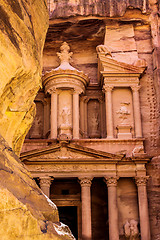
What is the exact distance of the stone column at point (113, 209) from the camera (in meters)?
15.1

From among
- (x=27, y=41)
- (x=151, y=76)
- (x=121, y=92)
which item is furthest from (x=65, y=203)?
(x=27, y=41)

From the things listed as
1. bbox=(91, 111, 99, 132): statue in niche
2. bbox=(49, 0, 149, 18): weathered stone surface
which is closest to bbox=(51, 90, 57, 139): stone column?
bbox=(91, 111, 99, 132): statue in niche

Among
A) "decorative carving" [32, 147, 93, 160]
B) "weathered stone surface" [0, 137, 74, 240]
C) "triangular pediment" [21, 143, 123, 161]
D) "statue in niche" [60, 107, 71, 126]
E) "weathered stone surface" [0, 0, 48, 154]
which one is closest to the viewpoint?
"weathered stone surface" [0, 137, 74, 240]

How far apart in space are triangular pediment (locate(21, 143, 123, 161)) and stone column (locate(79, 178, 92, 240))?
1231mm

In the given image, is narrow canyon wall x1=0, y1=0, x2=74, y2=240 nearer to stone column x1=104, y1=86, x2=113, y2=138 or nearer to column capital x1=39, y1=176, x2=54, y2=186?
column capital x1=39, y1=176, x2=54, y2=186

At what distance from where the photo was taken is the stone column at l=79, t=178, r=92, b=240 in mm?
15000

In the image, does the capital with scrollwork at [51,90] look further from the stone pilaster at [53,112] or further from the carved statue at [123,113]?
the carved statue at [123,113]

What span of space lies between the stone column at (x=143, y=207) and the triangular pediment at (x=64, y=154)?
1671 mm

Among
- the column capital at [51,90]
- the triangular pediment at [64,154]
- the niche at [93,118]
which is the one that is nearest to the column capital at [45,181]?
the triangular pediment at [64,154]

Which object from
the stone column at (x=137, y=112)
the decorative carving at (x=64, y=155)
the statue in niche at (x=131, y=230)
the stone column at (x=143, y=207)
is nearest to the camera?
the stone column at (x=143, y=207)

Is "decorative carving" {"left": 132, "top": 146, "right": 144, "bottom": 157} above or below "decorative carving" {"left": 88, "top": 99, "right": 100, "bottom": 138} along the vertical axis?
below

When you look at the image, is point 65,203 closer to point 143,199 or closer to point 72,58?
point 143,199

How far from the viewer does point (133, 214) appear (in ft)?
53.5

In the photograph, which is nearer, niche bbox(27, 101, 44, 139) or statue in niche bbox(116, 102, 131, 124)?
statue in niche bbox(116, 102, 131, 124)
